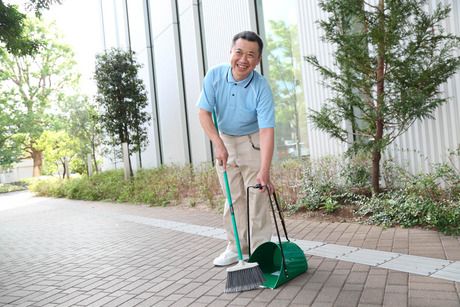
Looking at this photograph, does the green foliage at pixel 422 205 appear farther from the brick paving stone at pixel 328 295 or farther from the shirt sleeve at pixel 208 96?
the shirt sleeve at pixel 208 96

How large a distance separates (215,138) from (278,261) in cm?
113

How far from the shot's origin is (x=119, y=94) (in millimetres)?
12500

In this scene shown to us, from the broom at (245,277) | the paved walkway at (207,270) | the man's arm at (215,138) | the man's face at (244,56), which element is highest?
the man's face at (244,56)

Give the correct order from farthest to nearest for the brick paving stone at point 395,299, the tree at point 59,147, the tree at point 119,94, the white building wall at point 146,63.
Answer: the tree at point 59,147
the white building wall at point 146,63
the tree at point 119,94
the brick paving stone at point 395,299

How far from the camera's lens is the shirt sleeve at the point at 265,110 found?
10.5 feet

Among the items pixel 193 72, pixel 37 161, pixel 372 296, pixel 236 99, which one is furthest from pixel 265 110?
pixel 37 161

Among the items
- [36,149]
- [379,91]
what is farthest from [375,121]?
[36,149]

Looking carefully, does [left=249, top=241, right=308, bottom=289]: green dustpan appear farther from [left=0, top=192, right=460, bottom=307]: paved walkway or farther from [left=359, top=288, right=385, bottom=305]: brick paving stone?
[left=359, top=288, right=385, bottom=305]: brick paving stone

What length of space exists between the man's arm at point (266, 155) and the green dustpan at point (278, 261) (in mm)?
161

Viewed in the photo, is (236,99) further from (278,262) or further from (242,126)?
(278,262)

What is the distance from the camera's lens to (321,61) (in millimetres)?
6902

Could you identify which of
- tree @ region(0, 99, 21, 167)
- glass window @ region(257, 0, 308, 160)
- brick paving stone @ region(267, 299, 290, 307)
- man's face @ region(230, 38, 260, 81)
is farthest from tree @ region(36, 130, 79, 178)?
brick paving stone @ region(267, 299, 290, 307)

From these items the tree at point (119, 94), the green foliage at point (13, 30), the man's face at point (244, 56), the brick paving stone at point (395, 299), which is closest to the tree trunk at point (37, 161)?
the tree at point (119, 94)

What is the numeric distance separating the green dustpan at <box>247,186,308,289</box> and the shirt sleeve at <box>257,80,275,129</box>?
0.60 m
